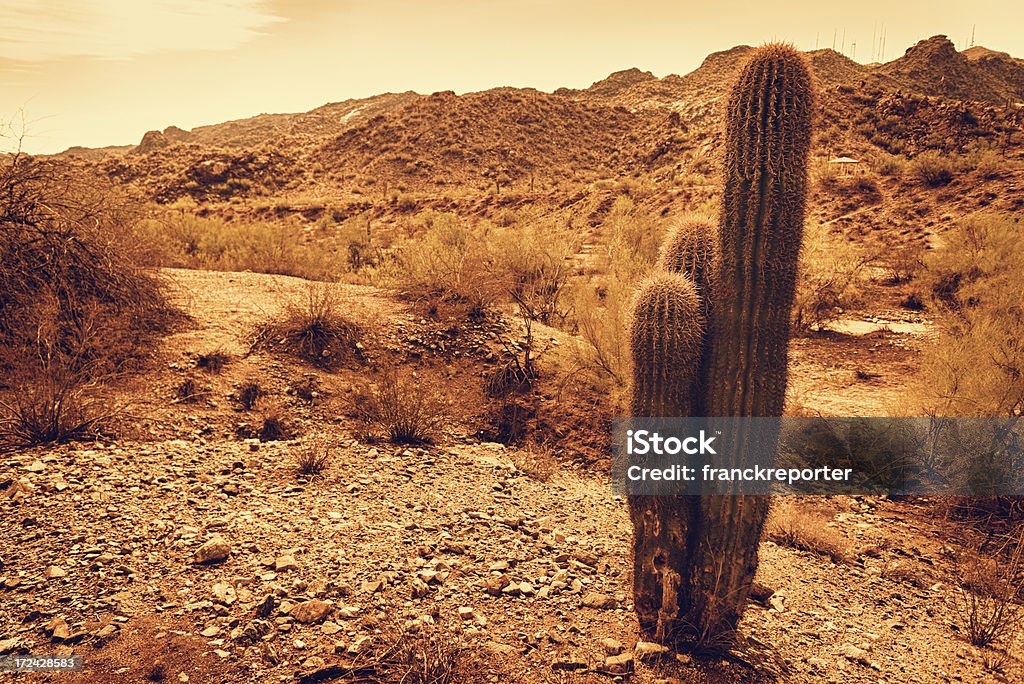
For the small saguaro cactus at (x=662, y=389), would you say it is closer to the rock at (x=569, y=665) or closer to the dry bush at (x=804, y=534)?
the rock at (x=569, y=665)

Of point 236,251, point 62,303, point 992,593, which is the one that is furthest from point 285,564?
point 236,251

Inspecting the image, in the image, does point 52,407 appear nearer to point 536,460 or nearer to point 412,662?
point 412,662

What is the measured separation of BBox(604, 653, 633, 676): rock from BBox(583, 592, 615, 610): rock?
47 cm

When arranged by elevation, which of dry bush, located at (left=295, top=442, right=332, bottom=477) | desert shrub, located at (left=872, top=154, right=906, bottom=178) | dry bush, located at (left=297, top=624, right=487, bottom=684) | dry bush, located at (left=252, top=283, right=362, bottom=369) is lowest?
dry bush, located at (left=297, top=624, right=487, bottom=684)

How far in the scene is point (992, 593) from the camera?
4.25 meters

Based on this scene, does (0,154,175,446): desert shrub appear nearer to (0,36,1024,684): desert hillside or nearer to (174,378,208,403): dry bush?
(0,36,1024,684): desert hillside

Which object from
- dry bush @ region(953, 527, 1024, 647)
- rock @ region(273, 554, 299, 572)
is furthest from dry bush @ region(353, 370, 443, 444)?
dry bush @ region(953, 527, 1024, 647)

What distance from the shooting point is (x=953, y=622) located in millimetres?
3975

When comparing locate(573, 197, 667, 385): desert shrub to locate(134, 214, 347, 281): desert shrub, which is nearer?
locate(573, 197, 667, 385): desert shrub

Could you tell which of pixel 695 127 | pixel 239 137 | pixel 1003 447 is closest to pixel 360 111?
pixel 239 137

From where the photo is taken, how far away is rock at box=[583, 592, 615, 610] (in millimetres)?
3848

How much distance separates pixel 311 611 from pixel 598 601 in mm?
1690

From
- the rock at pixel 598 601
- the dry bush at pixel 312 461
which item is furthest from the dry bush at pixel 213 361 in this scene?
the rock at pixel 598 601

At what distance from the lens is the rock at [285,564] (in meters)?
3.66
